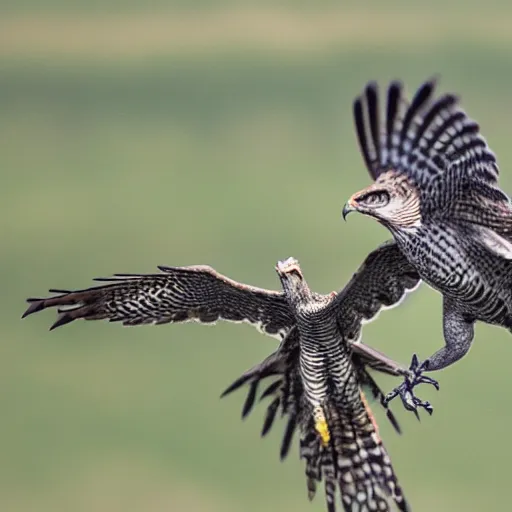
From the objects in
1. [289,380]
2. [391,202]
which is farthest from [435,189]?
[289,380]

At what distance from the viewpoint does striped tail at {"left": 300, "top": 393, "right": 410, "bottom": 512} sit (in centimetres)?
1780

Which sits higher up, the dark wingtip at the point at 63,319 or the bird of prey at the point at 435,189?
the dark wingtip at the point at 63,319

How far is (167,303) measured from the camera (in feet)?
58.0

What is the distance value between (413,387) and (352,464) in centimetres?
212

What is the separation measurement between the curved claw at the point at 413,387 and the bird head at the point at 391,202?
1.69 metres

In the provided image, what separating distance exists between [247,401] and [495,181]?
401 cm

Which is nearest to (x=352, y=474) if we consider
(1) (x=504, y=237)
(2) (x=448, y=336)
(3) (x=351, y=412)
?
(3) (x=351, y=412)

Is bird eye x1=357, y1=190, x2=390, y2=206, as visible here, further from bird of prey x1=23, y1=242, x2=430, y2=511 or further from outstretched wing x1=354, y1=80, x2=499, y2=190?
bird of prey x1=23, y1=242, x2=430, y2=511

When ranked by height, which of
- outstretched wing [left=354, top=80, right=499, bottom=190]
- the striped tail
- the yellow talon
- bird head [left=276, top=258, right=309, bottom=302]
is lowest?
the striped tail

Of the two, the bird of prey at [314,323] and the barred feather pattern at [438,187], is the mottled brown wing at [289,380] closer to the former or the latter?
the bird of prey at [314,323]

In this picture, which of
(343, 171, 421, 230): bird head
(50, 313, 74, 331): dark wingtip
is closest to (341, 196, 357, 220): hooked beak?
(343, 171, 421, 230): bird head

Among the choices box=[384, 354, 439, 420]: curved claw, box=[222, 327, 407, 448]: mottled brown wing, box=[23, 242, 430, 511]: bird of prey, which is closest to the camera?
box=[384, 354, 439, 420]: curved claw

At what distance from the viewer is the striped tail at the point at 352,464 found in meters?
17.8

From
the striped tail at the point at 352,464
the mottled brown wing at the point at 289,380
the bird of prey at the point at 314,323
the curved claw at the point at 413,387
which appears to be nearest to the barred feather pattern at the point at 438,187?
the curved claw at the point at 413,387
